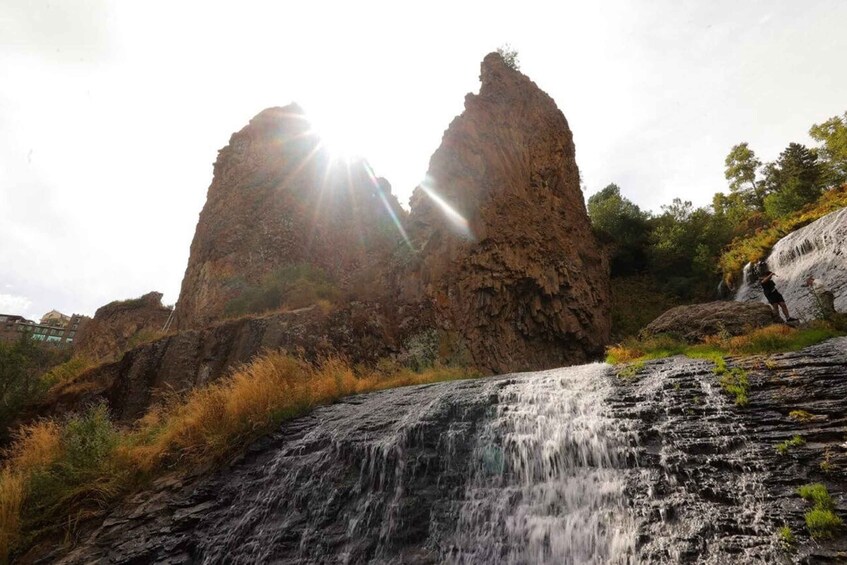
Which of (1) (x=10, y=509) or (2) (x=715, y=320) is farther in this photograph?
(2) (x=715, y=320)

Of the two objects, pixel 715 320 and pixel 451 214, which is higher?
pixel 451 214

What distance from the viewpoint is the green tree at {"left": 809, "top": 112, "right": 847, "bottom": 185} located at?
89.6ft

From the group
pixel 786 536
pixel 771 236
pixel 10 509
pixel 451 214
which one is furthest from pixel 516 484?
pixel 771 236

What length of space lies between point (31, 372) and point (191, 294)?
666cm

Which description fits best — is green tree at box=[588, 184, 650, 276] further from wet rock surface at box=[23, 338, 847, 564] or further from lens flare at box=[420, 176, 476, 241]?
wet rock surface at box=[23, 338, 847, 564]

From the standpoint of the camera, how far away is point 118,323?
28.3m

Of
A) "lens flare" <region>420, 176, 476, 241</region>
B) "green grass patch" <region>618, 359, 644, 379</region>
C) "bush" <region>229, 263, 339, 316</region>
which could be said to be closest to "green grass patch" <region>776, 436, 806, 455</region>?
"green grass patch" <region>618, 359, 644, 379</region>

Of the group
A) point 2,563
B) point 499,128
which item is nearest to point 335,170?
point 499,128

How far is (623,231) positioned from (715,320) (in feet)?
60.8

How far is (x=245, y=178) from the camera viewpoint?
80.3ft

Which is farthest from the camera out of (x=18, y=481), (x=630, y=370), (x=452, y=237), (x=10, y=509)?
(x=452, y=237)

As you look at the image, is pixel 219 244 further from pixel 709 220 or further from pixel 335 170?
pixel 709 220

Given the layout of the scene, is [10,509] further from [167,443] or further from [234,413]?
[234,413]

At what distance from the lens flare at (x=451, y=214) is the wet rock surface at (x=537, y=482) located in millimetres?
10515
